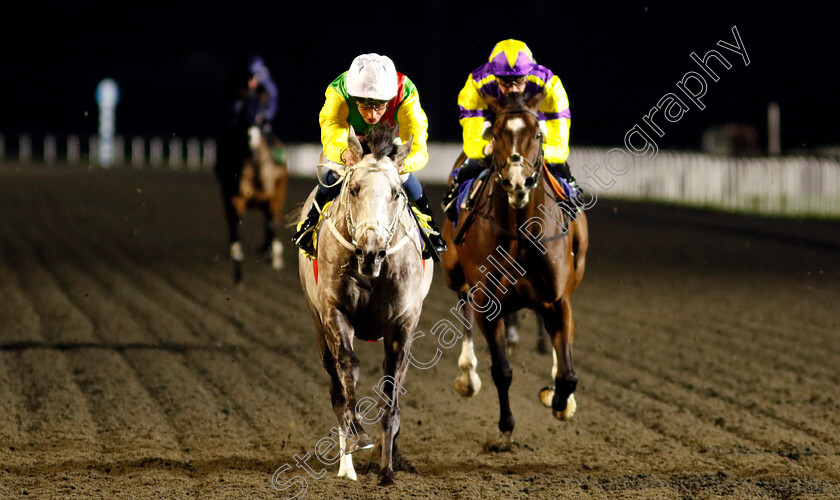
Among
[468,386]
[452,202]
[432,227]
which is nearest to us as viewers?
[432,227]

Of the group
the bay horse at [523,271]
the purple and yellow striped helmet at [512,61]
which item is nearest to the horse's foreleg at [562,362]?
the bay horse at [523,271]

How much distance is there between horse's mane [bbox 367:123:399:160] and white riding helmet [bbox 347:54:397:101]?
0.93ft

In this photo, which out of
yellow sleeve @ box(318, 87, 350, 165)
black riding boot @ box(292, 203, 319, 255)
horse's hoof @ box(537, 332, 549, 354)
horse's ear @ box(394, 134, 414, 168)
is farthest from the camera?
horse's hoof @ box(537, 332, 549, 354)

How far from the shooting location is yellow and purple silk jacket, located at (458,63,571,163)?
20.2 ft

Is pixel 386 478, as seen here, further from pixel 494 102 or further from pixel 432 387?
pixel 432 387

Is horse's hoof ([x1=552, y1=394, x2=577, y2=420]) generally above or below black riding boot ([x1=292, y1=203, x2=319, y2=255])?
below

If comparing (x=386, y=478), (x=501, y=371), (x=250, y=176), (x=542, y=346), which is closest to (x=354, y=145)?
(x=386, y=478)

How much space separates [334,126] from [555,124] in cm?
148

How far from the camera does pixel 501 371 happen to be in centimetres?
621

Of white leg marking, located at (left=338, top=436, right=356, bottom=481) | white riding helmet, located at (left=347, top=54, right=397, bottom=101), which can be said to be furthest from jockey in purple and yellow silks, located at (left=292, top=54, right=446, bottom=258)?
white leg marking, located at (left=338, top=436, right=356, bottom=481)

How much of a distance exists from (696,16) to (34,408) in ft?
100

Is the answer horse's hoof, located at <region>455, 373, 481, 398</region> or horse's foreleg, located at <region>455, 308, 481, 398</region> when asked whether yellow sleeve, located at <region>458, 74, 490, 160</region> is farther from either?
horse's hoof, located at <region>455, 373, 481, 398</region>

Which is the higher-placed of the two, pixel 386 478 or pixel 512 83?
pixel 512 83

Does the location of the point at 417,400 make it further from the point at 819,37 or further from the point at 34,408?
the point at 819,37
